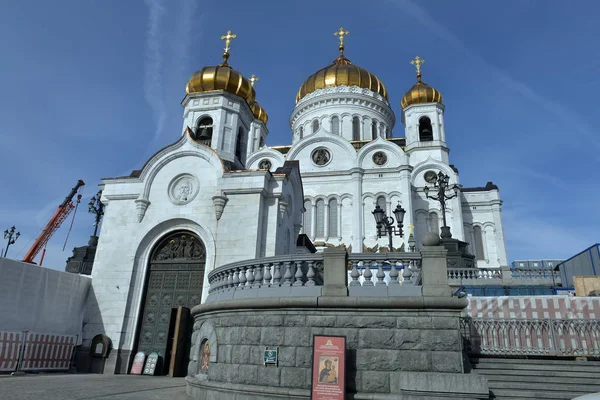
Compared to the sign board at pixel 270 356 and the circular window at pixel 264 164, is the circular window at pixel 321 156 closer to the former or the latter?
the circular window at pixel 264 164

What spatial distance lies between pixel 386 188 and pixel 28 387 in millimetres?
30483

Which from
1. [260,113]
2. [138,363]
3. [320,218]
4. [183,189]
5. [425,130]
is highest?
[260,113]

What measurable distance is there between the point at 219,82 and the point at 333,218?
19.3m

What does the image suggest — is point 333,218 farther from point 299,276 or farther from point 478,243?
point 299,276

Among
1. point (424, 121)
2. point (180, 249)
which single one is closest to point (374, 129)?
point (424, 121)

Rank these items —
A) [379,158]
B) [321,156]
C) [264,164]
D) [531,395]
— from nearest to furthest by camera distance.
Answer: [531,395] < [379,158] < [321,156] < [264,164]

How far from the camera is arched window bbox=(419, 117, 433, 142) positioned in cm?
4009

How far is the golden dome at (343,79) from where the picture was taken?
43.6 metres

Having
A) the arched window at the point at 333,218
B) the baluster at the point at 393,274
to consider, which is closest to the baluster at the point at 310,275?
the baluster at the point at 393,274

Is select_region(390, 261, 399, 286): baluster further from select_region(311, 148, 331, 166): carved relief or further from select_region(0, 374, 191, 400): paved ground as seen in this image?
select_region(311, 148, 331, 166): carved relief

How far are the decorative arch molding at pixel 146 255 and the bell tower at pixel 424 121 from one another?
28.1m

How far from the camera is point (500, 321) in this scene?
9469mm

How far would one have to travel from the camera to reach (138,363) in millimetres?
14344

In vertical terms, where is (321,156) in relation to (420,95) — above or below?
below
